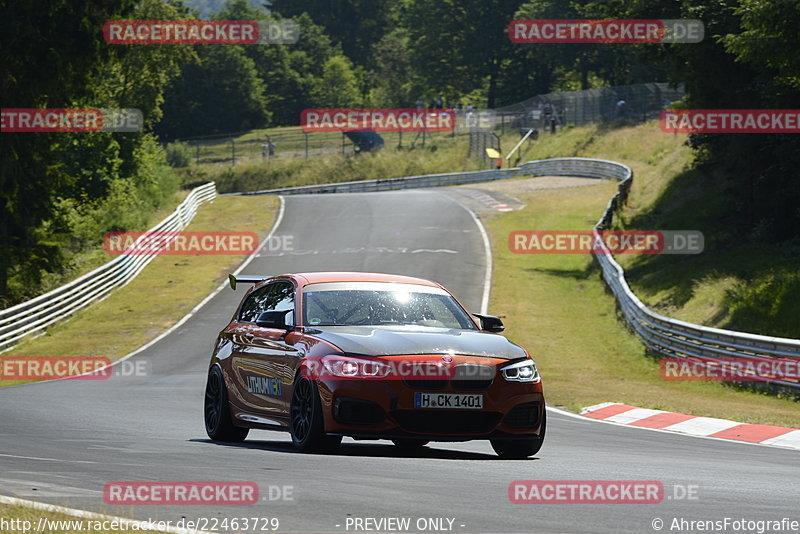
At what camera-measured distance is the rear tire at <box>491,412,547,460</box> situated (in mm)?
10000

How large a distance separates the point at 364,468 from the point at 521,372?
1880 millimetres

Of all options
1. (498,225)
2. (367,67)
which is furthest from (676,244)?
(367,67)

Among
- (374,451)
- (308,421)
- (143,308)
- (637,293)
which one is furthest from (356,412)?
(637,293)

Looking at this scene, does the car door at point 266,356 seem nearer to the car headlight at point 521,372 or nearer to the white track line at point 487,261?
the car headlight at point 521,372

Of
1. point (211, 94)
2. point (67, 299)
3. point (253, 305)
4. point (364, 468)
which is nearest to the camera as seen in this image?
point (364, 468)

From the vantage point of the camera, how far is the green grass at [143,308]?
29672mm

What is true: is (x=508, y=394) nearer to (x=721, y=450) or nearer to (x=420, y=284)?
(x=420, y=284)

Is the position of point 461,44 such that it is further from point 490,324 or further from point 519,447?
point 519,447

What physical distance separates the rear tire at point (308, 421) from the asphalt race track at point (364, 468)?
16cm

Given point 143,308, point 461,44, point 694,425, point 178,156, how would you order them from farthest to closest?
point 461,44
point 178,156
point 143,308
point 694,425

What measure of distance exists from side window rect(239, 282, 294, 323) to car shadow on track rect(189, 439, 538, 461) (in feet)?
3.94

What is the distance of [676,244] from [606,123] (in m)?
38.2

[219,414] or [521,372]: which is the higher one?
[521,372]

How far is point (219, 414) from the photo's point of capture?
11555 millimetres
